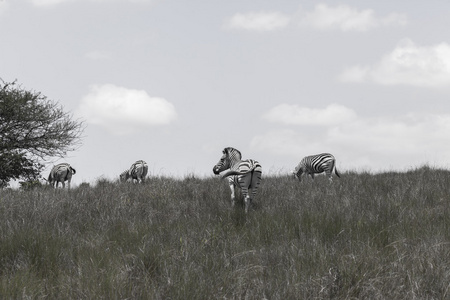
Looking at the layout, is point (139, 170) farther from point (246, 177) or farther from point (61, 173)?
point (246, 177)

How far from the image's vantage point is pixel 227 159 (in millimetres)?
11273

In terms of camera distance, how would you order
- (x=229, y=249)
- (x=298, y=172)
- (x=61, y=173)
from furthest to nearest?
(x=61, y=173) < (x=298, y=172) < (x=229, y=249)

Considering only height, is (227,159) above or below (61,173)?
below

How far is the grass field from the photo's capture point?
507 centimetres

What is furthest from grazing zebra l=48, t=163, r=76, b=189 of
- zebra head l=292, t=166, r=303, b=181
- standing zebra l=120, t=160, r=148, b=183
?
zebra head l=292, t=166, r=303, b=181

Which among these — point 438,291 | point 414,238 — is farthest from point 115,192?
point 438,291

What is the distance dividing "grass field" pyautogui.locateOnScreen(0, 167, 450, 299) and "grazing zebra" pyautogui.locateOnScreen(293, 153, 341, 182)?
5024mm

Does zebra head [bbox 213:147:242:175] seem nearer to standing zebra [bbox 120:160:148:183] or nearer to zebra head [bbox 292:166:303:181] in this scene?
standing zebra [bbox 120:160:148:183]

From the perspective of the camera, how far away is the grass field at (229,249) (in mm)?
5066

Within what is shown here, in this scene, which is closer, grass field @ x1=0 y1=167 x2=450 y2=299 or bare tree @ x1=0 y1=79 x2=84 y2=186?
grass field @ x1=0 y1=167 x2=450 y2=299

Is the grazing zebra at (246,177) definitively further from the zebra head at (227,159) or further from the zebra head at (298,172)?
the zebra head at (298,172)

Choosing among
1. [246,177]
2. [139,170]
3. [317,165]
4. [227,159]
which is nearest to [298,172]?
[317,165]

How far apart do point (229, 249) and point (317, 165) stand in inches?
401

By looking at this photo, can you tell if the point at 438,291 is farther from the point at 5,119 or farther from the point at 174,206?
the point at 5,119
